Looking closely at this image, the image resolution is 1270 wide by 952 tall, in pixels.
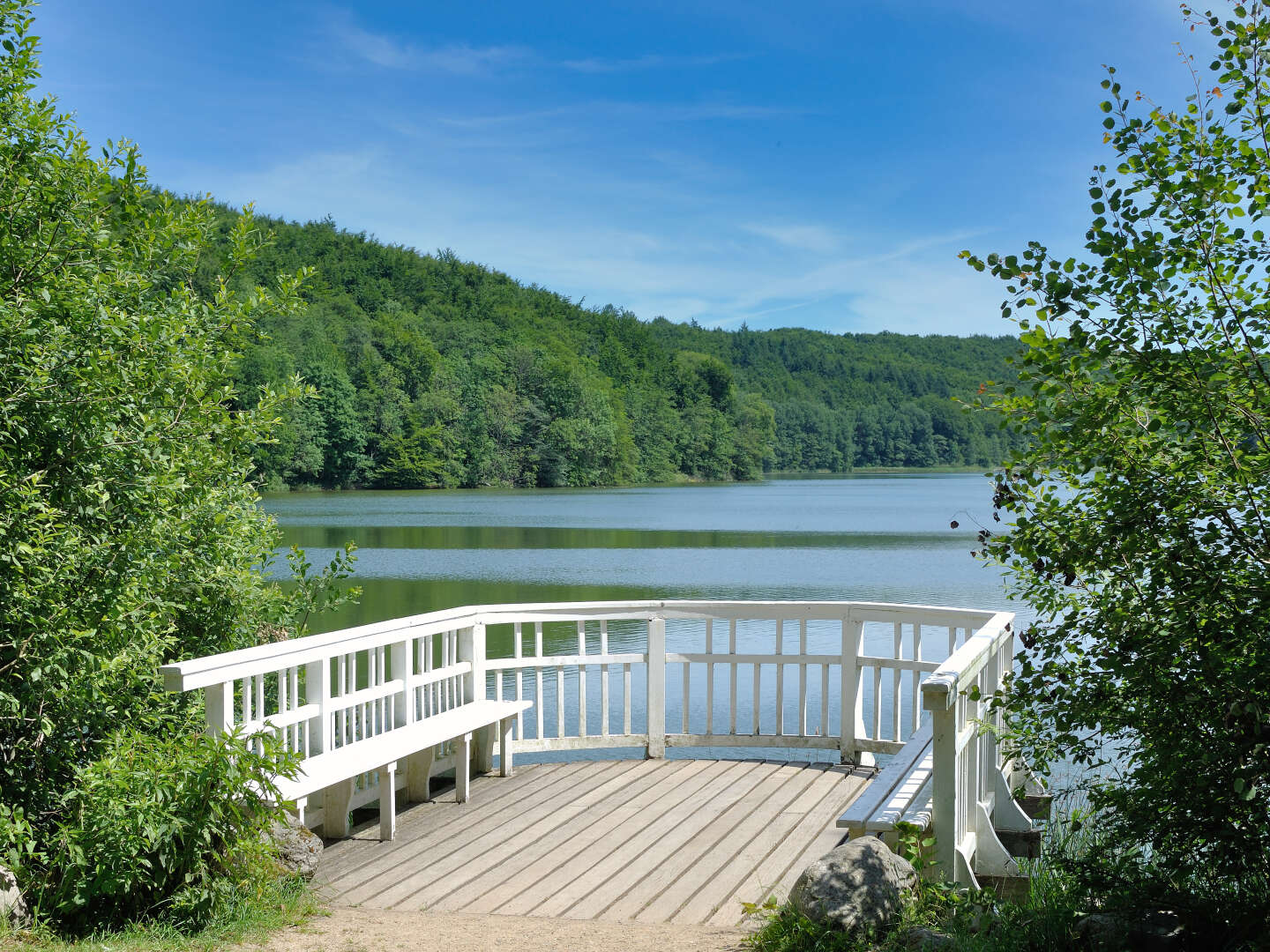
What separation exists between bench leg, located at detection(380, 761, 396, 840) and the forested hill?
45.7 metres

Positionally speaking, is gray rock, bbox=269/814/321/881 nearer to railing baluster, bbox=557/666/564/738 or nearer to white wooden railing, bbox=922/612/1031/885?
white wooden railing, bbox=922/612/1031/885

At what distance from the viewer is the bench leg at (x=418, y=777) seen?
6.11 meters

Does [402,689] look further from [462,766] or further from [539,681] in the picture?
[539,681]

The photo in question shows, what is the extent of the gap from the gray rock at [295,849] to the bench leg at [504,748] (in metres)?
2.03

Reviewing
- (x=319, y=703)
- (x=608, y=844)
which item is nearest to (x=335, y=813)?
(x=319, y=703)

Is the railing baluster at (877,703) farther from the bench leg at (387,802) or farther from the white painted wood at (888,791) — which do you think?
the bench leg at (387,802)

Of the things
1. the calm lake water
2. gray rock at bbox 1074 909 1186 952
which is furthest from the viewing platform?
the calm lake water

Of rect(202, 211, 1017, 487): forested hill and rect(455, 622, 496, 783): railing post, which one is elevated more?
rect(202, 211, 1017, 487): forested hill

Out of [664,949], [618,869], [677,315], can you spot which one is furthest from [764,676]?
[677,315]

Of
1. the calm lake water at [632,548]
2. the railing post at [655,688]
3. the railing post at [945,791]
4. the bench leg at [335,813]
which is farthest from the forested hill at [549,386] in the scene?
the railing post at [945,791]

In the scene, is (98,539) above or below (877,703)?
above

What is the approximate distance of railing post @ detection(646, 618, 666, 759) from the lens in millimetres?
7031

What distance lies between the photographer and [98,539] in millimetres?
4391

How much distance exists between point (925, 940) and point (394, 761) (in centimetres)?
265
